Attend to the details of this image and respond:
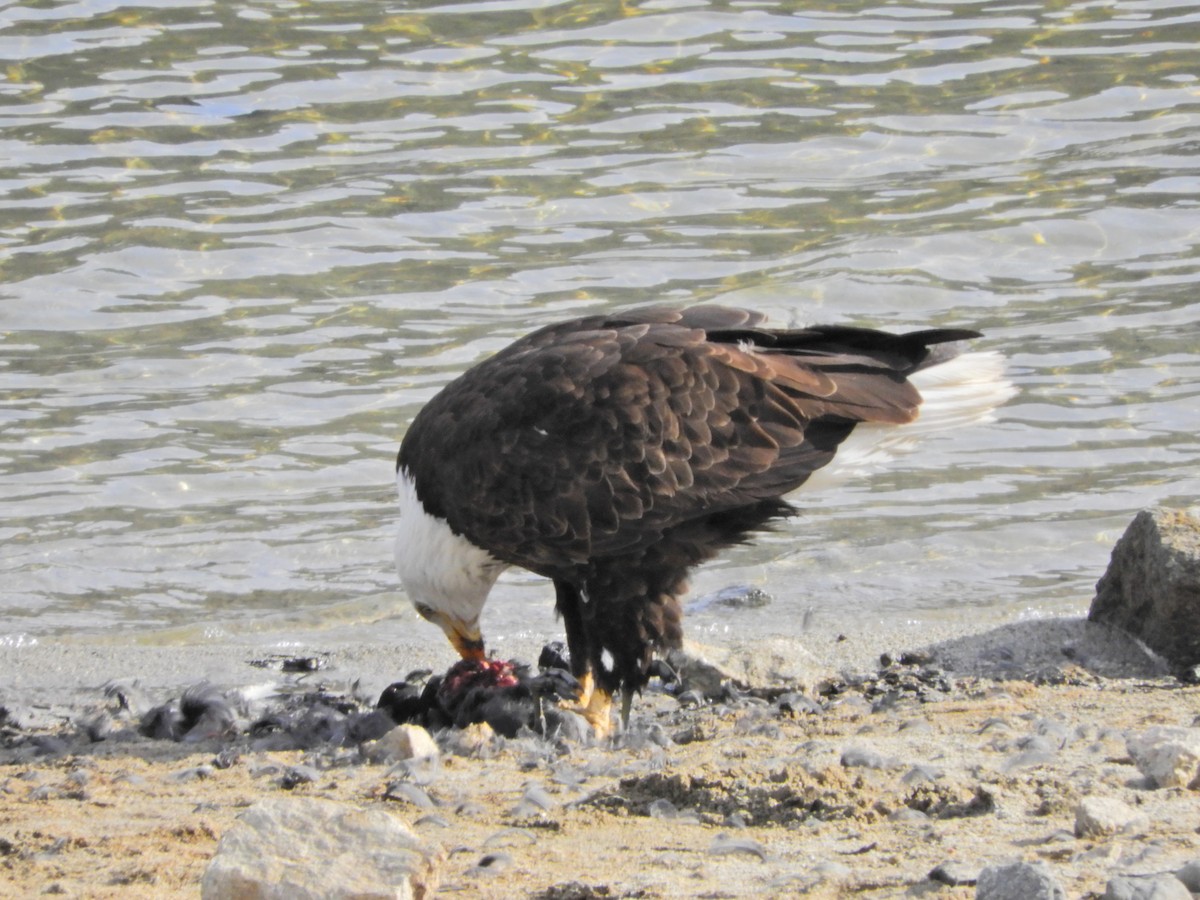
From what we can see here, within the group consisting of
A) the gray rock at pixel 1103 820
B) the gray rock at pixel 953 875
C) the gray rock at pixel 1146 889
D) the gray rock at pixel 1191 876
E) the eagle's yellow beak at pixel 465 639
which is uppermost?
the gray rock at pixel 1146 889

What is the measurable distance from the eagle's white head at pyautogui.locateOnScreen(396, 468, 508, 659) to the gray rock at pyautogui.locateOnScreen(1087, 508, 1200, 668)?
1.92 meters

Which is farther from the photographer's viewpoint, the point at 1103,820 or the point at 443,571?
the point at 443,571

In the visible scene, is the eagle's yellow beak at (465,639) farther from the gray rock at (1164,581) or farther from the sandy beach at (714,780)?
the gray rock at (1164,581)

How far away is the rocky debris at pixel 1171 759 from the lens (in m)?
3.65

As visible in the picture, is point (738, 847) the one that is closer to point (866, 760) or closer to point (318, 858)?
point (866, 760)

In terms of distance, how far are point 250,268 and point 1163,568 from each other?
5.55 m

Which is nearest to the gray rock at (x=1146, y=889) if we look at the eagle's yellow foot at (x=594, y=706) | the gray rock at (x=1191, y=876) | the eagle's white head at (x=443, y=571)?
the gray rock at (x=1191, y=876)

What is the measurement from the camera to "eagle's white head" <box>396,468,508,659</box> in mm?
5445

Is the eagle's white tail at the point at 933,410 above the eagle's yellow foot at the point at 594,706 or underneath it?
above

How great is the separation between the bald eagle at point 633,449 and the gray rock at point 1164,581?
2.10 feet

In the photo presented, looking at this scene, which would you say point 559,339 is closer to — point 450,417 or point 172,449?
point 450,417

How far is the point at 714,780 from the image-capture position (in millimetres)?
3916

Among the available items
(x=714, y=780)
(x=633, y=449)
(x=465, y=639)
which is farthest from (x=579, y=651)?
(x=714, y=780)

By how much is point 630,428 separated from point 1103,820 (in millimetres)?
2192
